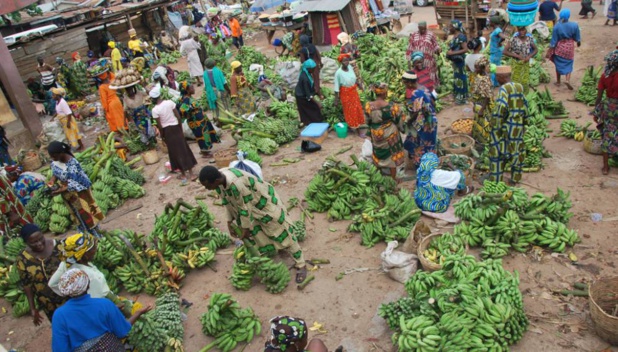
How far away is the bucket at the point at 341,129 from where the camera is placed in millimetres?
9250

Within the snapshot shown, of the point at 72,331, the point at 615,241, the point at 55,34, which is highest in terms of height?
the point at 55,34

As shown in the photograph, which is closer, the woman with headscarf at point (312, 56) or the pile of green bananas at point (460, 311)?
the pile of green bananas at point (460, 311)

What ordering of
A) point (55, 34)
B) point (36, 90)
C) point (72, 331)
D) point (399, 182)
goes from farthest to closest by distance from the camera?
point (55, 34) → point (36, 90) → point (399, 182) → point (72, 331)

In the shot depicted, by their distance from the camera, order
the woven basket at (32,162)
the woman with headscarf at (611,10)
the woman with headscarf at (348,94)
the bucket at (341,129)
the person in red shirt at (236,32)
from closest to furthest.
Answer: the woman with headscarf at (348,94) → the bucket at (341,129) → the woven basket at (32,162) → the woman with headscarf at (611,10) → the person in red shirt at (236,32)

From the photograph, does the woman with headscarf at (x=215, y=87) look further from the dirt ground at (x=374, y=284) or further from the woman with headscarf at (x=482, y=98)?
the woman with headscarf at (x=482, y=98)

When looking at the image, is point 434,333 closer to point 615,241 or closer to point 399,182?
point 615,241

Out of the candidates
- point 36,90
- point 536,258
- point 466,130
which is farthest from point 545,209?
point 36,90

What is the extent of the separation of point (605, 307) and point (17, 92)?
40.9ft

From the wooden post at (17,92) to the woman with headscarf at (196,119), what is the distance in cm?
492

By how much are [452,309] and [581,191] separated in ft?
11.3

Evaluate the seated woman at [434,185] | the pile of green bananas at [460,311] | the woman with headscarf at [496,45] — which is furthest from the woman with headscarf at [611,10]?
the pile of green bananas at [460,311]

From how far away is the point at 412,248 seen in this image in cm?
558

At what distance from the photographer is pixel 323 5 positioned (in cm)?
1510

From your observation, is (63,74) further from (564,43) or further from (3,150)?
(564,43)
